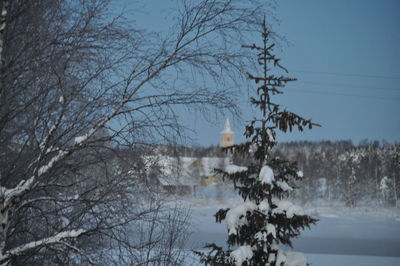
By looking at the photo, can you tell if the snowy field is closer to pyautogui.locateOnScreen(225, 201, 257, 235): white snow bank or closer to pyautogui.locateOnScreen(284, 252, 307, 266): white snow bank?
pyautogui.locateOnScreen(225, 201, 257, 235): white snow bank

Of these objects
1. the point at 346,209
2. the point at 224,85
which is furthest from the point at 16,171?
the point at 346,209

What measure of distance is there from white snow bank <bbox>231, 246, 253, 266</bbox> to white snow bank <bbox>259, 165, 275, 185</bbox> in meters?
0.77

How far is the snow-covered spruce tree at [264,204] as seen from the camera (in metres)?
4.16

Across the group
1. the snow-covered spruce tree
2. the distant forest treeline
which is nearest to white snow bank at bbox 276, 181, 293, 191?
the snow-covered spruce tree

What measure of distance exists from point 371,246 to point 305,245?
150 inches

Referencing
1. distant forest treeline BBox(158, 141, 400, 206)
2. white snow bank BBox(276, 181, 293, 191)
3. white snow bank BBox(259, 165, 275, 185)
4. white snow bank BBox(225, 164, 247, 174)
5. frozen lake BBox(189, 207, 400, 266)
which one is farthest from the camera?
distant forest treeline BBox(158, 141, 400, 206)

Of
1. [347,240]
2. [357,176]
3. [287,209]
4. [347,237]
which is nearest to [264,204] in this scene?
[287,209]

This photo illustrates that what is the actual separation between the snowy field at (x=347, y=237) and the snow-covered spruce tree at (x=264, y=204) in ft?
23.4

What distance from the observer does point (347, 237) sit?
23.1m

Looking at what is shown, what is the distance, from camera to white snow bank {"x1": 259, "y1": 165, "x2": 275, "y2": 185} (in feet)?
13.6

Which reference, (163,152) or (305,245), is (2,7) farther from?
(305,245)

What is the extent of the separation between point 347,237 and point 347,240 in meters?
1.18

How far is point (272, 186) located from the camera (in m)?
4.37

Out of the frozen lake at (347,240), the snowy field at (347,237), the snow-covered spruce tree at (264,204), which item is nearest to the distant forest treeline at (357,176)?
the snowy field at (347,237)
